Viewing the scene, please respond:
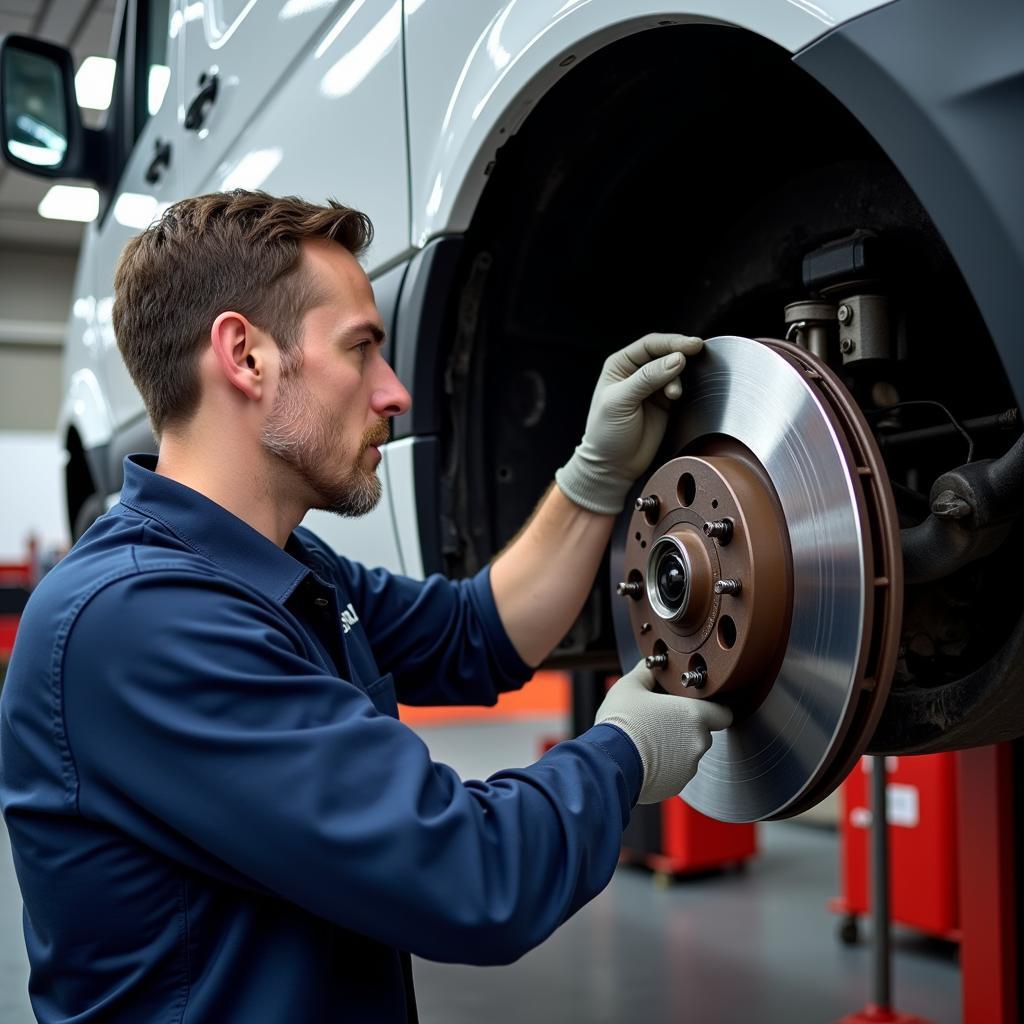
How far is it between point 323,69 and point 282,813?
84 centimetres

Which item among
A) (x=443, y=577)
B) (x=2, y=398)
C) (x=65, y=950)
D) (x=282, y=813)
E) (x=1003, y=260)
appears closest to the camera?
(x=1003, y=260)

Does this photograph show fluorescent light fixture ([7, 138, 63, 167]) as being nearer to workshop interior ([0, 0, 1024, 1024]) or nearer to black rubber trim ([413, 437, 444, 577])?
workshop interior ([0, 0, 1024, 1024])

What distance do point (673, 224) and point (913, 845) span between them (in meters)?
2.04

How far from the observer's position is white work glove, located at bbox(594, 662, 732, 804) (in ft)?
2.76

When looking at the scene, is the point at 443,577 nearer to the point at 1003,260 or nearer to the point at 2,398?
the point at 1003,260

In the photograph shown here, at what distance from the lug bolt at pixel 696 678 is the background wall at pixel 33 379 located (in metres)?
8.45

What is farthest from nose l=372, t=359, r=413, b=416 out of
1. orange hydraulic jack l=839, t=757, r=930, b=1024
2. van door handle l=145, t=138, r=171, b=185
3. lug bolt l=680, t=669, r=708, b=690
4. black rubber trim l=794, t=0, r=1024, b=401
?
orange hydraulic jack l=839, t=757, r=930, b=1024

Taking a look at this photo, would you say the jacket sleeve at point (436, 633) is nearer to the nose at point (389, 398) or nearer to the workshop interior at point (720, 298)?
the workshop interior at point (720, 298)

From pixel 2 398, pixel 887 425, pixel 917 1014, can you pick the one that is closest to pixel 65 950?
pixel 887 425

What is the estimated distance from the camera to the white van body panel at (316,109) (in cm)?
110

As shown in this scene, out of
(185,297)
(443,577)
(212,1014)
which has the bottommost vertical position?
(212,1014)

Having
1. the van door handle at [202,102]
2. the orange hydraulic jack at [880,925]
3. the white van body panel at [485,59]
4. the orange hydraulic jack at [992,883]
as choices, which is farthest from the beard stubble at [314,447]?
the orange hydraulic jack at [992,883]

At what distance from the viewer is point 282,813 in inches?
27.6

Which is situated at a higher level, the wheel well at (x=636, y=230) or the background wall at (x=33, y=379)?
the background wall at (x=33, y=379)
